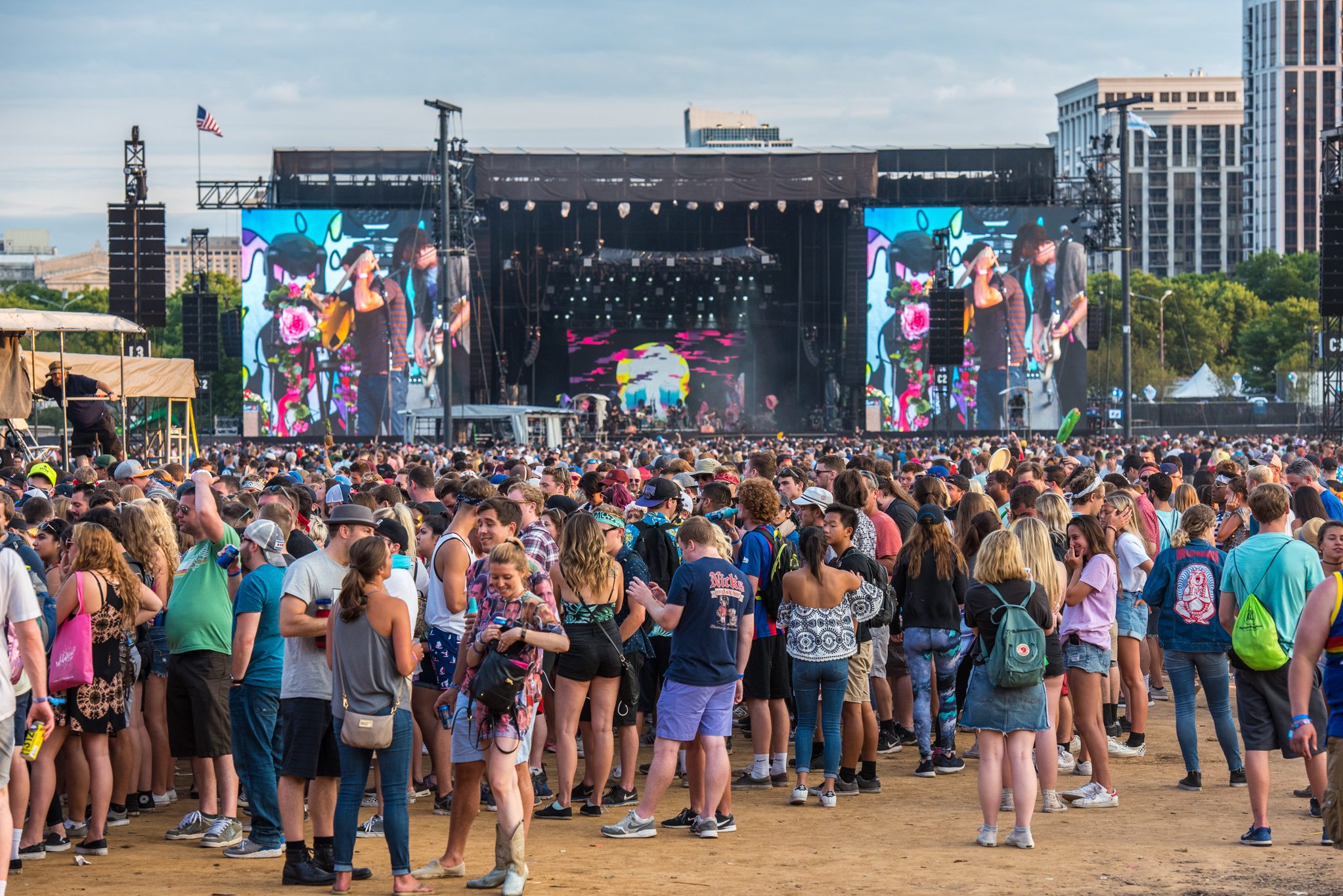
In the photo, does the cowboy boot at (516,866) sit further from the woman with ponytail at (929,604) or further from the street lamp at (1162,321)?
the street lamp at (1162,321)

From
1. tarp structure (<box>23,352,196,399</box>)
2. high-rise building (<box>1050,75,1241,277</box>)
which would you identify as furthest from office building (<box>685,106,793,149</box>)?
tarp structure (<box>23,352,196,399</box>)

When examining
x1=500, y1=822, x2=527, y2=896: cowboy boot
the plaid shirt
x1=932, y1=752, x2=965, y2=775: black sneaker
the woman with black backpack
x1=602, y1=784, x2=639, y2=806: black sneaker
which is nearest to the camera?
x1=500, y1=822, x2=527, y2=896: cowboy boot

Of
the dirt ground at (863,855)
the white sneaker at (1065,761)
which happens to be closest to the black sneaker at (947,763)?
the dirt ground at (863,855)

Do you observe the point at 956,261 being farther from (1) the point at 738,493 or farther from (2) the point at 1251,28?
(2) the point at 1251,28

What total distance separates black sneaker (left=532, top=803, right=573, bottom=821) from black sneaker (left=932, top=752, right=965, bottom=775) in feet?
7.58

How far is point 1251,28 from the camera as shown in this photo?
5492 inches

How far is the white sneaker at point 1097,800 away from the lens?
7211mm

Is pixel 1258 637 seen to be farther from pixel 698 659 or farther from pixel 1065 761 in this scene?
pixel 698 659

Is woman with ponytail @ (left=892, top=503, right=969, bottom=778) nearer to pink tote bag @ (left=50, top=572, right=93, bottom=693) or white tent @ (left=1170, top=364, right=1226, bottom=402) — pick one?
pink tote bag @ (left=50, top=572, right=93, bottom=693)

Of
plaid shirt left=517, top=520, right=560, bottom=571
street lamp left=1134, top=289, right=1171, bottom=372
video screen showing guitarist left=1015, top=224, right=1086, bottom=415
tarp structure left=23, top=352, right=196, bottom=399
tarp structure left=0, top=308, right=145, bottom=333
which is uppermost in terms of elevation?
street lamp left=1134, top=289, right=1171, bottom=372

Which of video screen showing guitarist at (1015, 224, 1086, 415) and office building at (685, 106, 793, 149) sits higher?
office building at (685, 106, 793, 149)

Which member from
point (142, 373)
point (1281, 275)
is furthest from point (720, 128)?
point (142, 373)

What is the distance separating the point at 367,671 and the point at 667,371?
4414cm

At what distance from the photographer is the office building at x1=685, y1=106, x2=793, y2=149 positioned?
5049 inches
